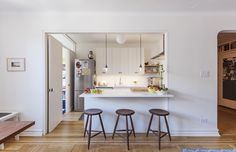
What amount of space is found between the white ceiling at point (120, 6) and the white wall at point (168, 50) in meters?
0.18

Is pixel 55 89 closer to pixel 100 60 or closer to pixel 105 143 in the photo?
pixel 105 143

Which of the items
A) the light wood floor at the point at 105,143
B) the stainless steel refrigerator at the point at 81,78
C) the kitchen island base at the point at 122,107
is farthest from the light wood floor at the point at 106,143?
the stainless steel refrigerator at the point at 81,78

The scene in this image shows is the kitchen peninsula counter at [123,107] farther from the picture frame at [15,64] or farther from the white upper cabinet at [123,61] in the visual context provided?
the white upper cabinet at [123,61]

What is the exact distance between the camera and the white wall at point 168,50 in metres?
3.54

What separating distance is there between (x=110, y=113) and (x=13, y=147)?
192 centimetres

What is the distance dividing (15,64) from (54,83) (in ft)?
2.98

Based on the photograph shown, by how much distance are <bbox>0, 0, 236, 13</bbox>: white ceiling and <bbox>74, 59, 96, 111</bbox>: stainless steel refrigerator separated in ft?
8.94

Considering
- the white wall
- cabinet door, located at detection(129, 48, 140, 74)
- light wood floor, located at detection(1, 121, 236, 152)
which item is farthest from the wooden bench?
cabinet door, located at detection(129, 48, 140, 74)

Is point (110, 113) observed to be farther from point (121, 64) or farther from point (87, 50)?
point (87, 50)

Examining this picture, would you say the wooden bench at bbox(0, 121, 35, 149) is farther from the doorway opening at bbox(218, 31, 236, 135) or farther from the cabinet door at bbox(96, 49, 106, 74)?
the doorway opening at bbox(218, 31, 236, 135)

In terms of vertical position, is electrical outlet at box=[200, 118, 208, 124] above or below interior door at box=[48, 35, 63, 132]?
below

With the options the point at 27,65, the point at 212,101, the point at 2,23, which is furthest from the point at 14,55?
the point at 212,101

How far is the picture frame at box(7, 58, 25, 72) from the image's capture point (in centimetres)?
353

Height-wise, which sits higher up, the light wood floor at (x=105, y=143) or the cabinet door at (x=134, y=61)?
the cabinet door at (x=134, y=61)
